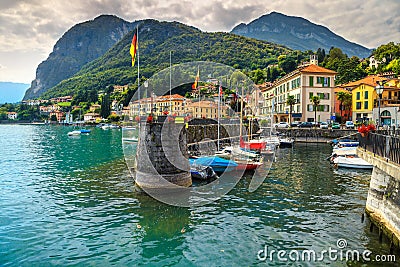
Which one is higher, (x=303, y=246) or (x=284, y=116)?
(x=284, y=116)

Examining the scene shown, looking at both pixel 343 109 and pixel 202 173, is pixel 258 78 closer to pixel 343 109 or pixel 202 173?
pixel 343 109

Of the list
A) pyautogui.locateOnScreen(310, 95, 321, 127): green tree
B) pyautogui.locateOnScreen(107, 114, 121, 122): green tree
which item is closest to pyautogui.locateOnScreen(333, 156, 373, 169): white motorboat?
pyautogui.locateOnScreen(310, 95, 321, 127): green tree

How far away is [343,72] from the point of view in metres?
97.6

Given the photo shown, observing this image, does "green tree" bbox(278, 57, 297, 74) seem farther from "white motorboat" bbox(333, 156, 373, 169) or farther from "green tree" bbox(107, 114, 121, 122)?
"white motorboat" bbox(333, 156, 373, 169)

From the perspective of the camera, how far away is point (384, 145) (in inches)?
477

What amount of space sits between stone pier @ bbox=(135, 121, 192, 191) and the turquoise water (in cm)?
153

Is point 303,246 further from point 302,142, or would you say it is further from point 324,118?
point 324,118

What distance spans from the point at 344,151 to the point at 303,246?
2631cm

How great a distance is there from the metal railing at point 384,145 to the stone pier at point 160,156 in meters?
10.8

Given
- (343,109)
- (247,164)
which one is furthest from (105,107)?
(247,164)

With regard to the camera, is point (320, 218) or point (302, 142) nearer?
point (320, 218)

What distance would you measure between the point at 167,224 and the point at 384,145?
9.94 meters

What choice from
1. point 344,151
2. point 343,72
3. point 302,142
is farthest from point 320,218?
point 343,72

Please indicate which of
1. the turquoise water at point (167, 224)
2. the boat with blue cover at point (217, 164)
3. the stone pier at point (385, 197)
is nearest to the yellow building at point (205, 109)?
the boat with blue cover at point (217, 164)
